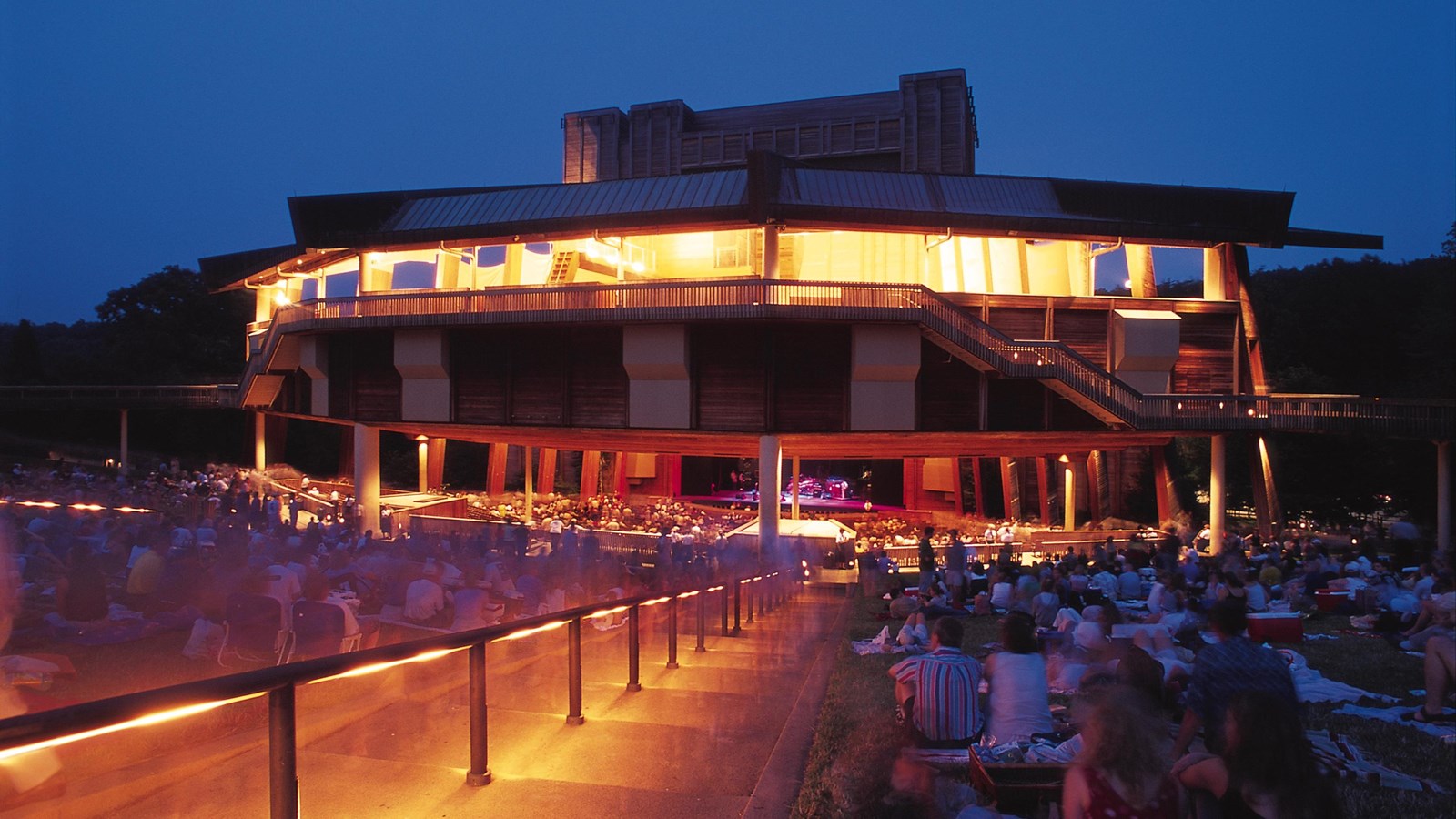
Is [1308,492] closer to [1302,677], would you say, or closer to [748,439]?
[748,439]

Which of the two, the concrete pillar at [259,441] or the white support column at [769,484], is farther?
the concrete pillar at [259,441]

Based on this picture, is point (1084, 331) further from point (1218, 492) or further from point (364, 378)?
point (364, 378)

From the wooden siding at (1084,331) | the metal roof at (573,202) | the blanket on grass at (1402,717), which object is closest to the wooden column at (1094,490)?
the wooden siding at (1084,331)

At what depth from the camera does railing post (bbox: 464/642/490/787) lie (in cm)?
477

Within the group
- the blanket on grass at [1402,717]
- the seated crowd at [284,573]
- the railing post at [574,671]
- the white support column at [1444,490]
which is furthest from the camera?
the white support column at [1444,490]

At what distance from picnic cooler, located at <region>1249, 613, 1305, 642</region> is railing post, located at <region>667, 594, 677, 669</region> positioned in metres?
7.09

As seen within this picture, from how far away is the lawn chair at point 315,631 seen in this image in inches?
268

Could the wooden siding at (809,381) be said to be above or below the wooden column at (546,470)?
above

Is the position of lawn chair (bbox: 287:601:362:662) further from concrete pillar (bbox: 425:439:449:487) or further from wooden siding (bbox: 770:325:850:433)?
concrete pillar (bbox: 425:439:449:487)

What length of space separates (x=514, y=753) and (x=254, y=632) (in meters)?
2.89

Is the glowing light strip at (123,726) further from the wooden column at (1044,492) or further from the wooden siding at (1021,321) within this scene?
Result: the wooden column at (1044,492)

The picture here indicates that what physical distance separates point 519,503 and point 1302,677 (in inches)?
1537

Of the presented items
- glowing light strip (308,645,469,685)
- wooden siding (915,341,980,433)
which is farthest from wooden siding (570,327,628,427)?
glowing light strip (308,645,469,685)

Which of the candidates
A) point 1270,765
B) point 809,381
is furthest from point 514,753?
point 809,381
